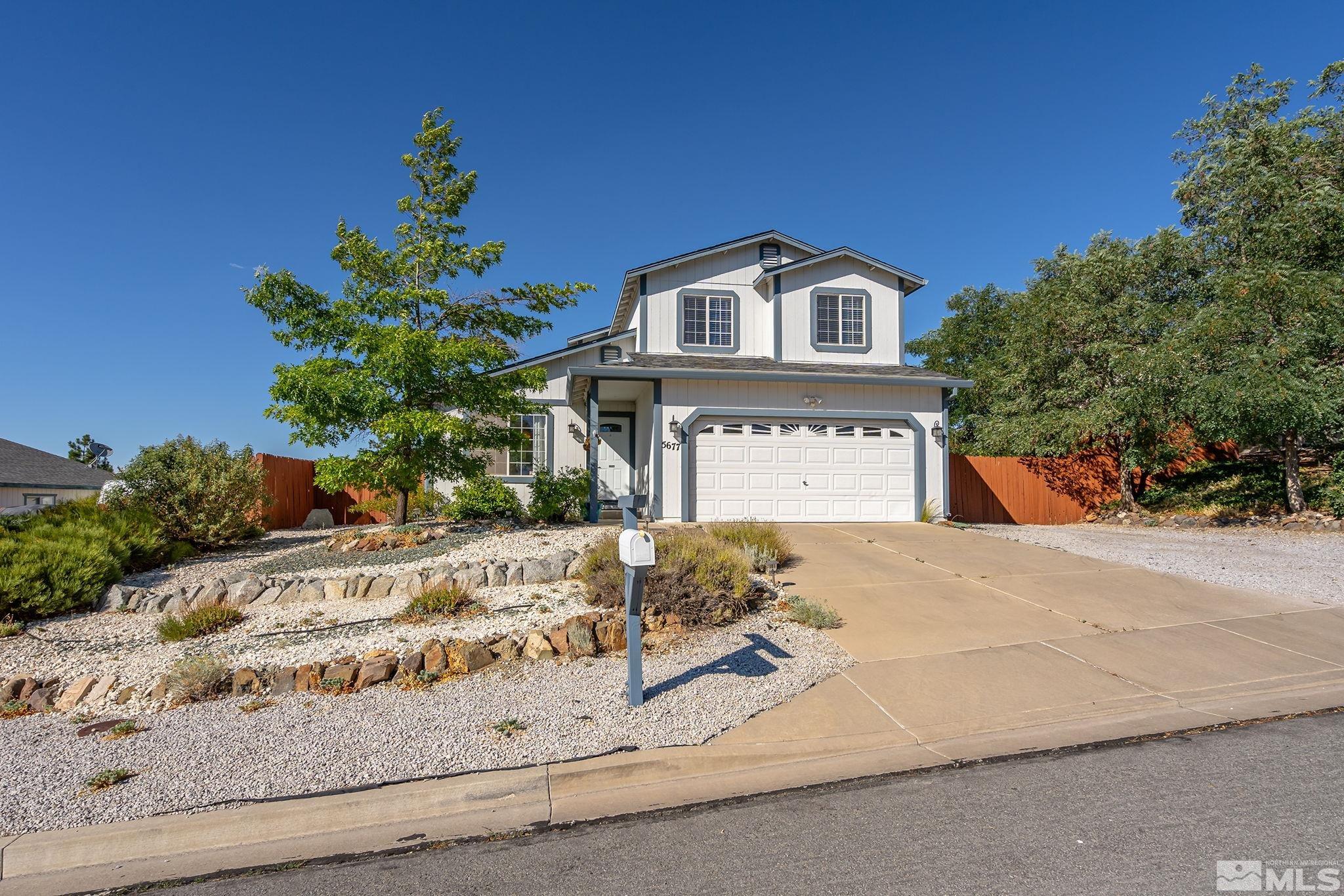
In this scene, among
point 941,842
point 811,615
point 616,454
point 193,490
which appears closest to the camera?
point 941,842

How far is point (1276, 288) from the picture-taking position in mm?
13828

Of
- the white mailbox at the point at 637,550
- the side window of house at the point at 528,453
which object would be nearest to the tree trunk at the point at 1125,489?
the side window of house at the point at 528,453

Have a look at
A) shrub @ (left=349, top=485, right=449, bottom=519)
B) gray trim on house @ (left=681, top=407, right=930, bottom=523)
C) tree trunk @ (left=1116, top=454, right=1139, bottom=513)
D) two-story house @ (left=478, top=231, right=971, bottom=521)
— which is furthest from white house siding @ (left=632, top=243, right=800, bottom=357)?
tree trunk @ (left=1116, top=454, right=1139, bottom=513)

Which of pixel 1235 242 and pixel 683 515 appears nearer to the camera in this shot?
pixel 683 515

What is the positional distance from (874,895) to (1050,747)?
2.15 m

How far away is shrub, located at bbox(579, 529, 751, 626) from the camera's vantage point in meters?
6.47

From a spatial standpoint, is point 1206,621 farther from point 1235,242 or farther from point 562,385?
point 1235,242

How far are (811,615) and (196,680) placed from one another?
5.18m

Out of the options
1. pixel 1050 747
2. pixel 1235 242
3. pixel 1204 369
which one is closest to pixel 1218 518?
pixel 1204 369

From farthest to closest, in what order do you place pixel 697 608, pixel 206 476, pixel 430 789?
pixel 206 476 < pixel 697 608 < pixel 430 789

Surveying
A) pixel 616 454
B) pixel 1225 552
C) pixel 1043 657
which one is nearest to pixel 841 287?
pixel 616 454

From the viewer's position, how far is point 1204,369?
1454 centimetres

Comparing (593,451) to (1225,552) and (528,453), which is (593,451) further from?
(1225,552)

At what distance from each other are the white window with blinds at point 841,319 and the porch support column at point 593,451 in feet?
18.8
